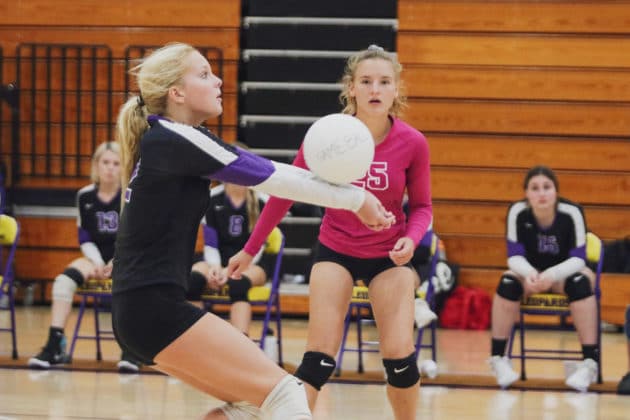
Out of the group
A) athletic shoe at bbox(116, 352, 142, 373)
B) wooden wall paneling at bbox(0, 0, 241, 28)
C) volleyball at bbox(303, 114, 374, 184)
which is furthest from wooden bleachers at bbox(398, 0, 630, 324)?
volleyball at bbox(303, 114, 374, 184)

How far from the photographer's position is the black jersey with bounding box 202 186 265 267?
6.67 meters

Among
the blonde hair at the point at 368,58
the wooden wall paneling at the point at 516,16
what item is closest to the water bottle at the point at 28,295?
the wooden wall paneling at the point at 516,16

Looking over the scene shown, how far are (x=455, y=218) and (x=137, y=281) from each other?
630cm

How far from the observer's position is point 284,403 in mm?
2777

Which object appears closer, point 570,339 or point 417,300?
point 417,300

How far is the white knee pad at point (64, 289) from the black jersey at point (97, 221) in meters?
0.30

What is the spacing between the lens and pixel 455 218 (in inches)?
351

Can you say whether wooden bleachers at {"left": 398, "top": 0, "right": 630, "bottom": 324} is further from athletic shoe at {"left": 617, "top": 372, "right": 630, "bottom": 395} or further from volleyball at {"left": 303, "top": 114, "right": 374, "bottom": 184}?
volleyball at {"left": 303, "top": 114, "right": 374, "bottom": 184}

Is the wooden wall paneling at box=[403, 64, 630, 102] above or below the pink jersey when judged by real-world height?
above

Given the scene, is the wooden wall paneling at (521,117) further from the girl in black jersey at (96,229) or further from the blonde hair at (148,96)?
the blonde hair at (148,96)

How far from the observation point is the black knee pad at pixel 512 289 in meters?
6.42

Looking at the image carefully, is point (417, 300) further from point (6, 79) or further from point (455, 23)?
point (6, 79)

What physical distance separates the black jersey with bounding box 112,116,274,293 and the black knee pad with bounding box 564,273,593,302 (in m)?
3.85

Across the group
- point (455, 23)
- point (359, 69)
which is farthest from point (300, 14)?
point (359, 69)
